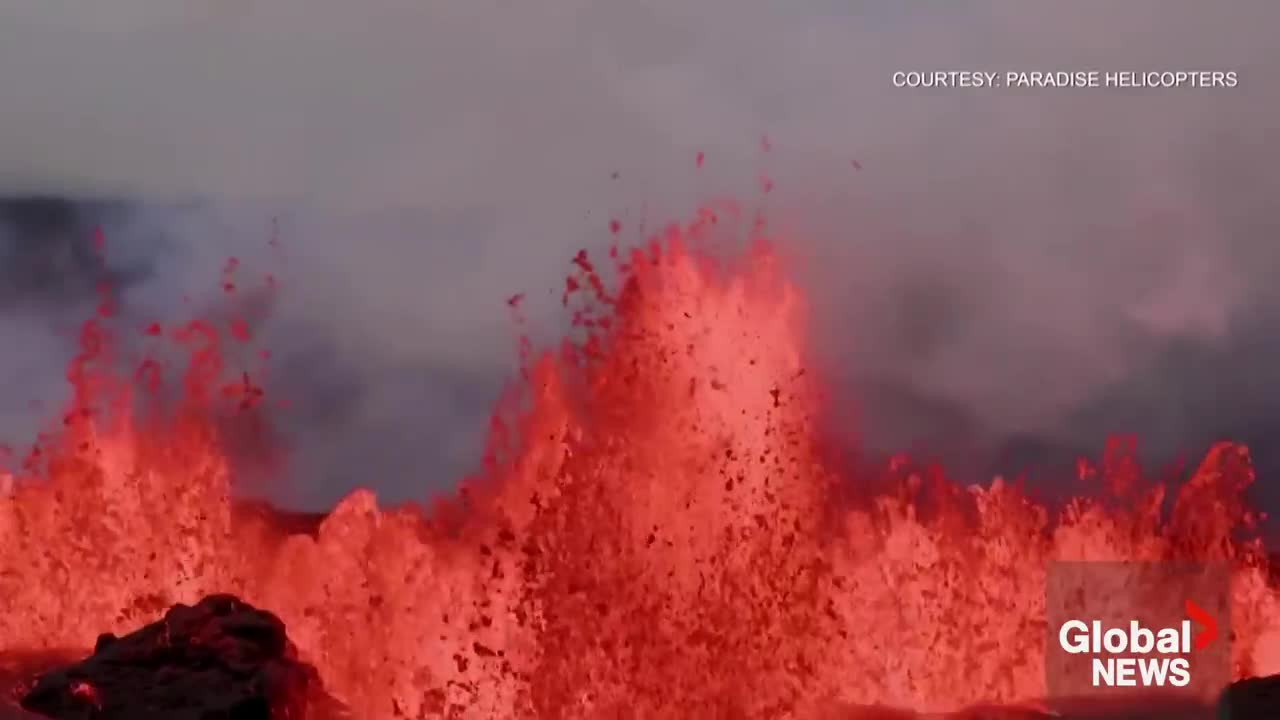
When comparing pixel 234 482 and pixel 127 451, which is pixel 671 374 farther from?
pixel 127 451

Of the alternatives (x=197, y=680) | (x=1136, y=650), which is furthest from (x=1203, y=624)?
(x=197, y=680)

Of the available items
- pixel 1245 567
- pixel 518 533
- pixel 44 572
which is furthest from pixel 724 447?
pixel 44 572

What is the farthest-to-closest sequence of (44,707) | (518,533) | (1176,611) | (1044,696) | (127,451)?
(127,451) → (518,533) → (1044,696) → (1176,611) → (44,707)

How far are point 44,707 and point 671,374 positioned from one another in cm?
604

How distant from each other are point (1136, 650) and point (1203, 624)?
4.34ft

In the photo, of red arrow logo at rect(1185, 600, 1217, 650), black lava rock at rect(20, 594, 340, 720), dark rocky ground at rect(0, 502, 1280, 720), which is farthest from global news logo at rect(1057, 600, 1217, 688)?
black lava rock at rect(20, 594, 340, 720)

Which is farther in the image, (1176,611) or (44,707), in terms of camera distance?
(1176,611)

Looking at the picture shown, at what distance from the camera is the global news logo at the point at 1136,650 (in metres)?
11.3

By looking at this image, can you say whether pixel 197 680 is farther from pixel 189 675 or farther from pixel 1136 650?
pixel 1136 650

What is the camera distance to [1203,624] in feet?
40.6

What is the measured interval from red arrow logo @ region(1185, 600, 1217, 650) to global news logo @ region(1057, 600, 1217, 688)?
0.01m

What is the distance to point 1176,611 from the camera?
1226 cm

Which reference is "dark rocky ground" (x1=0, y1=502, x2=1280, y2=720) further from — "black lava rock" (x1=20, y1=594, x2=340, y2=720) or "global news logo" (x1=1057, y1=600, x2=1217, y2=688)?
"global news logo" (x1=1057, y1=600, x2=1217, y2=688)

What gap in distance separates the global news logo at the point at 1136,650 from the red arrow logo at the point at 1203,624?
0.01 m
